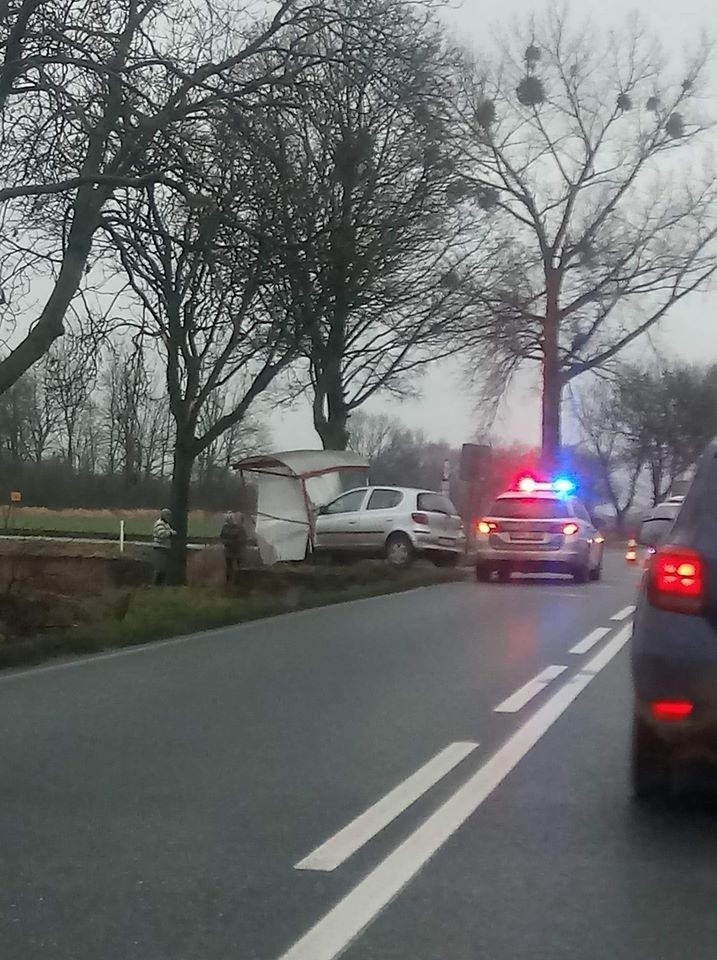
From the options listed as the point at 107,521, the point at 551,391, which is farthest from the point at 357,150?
the point at 107,521

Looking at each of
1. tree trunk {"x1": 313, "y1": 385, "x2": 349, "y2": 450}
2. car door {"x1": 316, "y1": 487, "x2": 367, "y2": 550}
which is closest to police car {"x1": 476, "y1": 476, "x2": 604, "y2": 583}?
car door {"x1": 316, "y1": 487, "x2": 367, "y2": 550}

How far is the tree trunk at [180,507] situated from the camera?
23.7m

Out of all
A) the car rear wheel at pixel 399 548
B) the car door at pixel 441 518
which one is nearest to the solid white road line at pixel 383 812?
the car rear wheel at pixel 399 548

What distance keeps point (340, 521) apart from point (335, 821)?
21911mm

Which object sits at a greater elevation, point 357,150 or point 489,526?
point 357,150

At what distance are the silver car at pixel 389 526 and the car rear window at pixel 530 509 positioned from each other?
2.64 metres

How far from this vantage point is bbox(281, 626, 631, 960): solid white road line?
473 centimetres

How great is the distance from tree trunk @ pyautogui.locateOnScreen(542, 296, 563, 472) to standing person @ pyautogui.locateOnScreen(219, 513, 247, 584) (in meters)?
19.2

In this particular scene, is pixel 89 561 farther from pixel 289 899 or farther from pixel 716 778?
pixel 289 899

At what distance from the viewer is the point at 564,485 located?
88.5 feet

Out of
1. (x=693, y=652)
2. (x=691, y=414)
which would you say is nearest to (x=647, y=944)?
(x=693, y=652)

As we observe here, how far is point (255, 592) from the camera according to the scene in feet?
70.5

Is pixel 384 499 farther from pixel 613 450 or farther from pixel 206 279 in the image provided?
pixel 613 450

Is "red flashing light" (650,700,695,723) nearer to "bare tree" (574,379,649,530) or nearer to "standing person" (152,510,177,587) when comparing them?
"standing person" (152,510,177,587)
